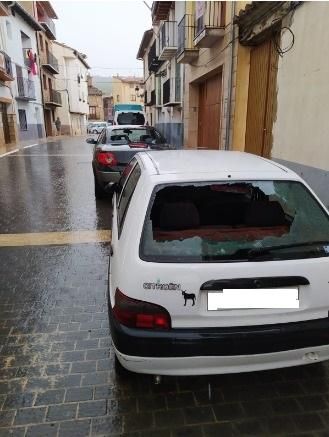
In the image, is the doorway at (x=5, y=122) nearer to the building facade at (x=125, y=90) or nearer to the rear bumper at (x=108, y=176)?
the rear bumper at (x=108, y=176)

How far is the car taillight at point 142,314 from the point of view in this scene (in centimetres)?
203

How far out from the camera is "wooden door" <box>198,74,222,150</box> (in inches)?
491

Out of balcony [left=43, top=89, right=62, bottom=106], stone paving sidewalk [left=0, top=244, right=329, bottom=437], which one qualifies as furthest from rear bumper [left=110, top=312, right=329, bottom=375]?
balcony [left=43, top=89, right=62, bottom=106]

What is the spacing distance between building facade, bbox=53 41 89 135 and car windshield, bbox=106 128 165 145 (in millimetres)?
37987

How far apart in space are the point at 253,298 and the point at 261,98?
296 inches

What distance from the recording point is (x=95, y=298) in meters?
3.65

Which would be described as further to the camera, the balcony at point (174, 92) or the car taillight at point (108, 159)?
the balcony at point (174, 92)

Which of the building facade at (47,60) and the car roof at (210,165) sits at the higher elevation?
the building facade at (47,60)

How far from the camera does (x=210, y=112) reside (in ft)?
44.7

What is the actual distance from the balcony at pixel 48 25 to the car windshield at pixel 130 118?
20358mm

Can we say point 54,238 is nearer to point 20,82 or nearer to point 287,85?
point 287,85

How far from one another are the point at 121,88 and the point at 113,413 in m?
83.3

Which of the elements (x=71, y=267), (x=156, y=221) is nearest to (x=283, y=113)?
(x=71, y=267)

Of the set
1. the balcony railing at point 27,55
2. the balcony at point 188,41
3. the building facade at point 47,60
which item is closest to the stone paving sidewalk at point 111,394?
the balcony at point 188,41
